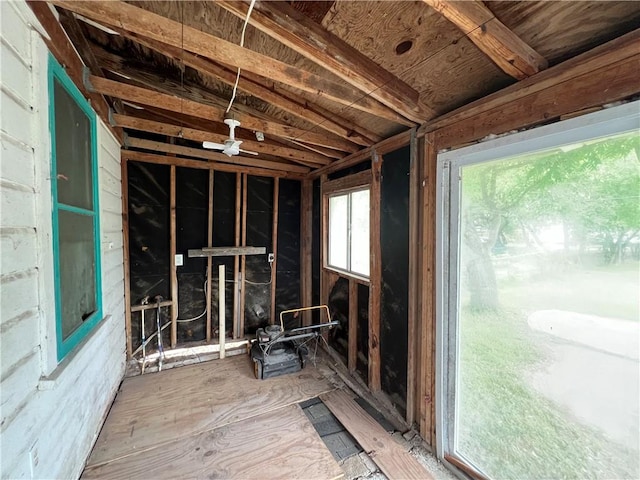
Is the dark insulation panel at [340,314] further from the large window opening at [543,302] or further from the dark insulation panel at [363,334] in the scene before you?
the large window opening at [543,302]

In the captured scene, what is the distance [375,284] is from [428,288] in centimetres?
68

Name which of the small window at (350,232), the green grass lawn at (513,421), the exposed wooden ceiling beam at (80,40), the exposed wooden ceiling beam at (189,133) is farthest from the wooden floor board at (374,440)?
the exposed wooden ceiling beam at (80,40)

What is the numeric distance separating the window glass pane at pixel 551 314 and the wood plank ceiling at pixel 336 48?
0.49 meters

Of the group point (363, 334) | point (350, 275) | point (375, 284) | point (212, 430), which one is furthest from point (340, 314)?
point (212, 430)

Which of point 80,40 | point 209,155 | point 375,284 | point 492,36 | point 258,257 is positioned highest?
point 80,40

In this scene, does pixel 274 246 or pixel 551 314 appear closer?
pixel 551 314

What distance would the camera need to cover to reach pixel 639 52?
98 centimetres

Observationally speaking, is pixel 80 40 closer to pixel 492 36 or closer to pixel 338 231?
pixel 492 36

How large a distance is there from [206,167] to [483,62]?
312 centimetres

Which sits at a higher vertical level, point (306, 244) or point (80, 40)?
point (80, 40)

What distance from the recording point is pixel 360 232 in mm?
2928

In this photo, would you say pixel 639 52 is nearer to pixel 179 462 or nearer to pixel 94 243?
pixel 94 243

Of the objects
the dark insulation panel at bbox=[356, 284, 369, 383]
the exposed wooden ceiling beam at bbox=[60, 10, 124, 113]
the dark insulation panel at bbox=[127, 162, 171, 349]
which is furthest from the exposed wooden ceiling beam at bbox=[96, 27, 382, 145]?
the dark insulation panel at bbox=[127, 162, 171, 349]

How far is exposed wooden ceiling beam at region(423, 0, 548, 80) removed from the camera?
3.30ft
